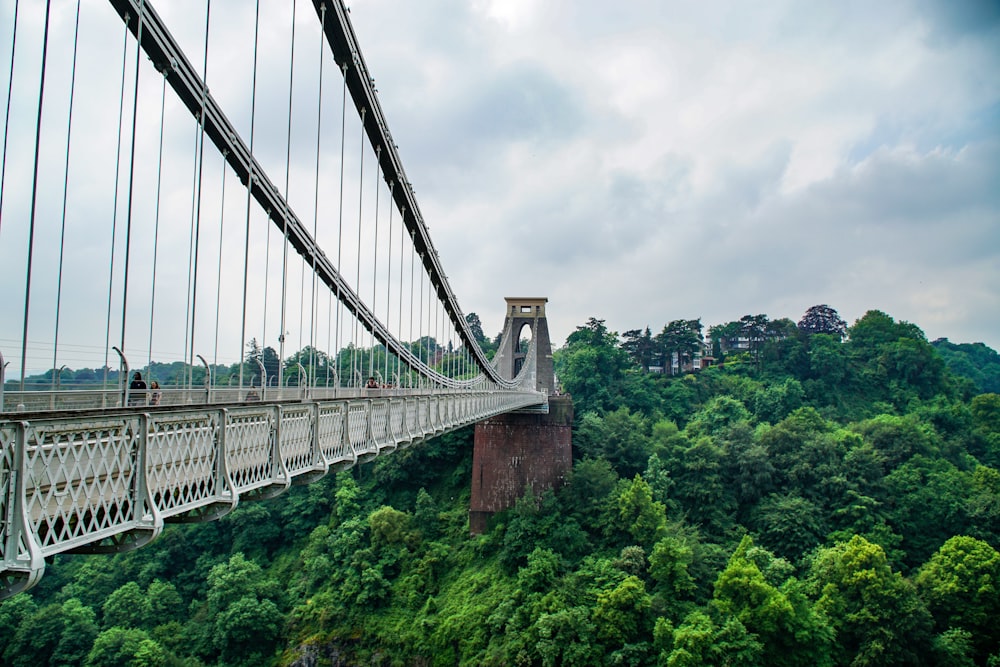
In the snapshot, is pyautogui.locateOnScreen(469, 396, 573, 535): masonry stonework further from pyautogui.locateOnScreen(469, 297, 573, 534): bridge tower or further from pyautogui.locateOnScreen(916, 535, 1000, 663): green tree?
pyautogui.locateOnScreen(916, 535, 1000, 663): green tree

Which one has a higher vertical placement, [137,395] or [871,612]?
[137,395]

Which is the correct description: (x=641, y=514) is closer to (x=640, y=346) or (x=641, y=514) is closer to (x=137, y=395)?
(x=137, y=395)

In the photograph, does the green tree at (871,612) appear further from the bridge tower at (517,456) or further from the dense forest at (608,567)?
the bridge tower at (517,456)

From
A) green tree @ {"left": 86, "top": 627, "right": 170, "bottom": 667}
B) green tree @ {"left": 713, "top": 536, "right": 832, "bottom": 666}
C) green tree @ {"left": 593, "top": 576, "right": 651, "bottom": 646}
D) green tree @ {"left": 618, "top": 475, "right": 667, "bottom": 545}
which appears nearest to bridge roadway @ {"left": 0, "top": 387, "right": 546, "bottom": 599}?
green tree @ {"left": 593, "top": 576, "right": 651, "bottom": 646}

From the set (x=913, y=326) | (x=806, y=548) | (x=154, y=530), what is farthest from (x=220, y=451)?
(x=913, y=326)

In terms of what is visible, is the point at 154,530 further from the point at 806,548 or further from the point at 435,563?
the point at 806,548

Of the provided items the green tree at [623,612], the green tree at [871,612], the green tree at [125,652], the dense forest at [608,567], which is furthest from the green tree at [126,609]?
the green tree at [871,612]

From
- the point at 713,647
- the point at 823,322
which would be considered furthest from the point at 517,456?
the point at 823,322
